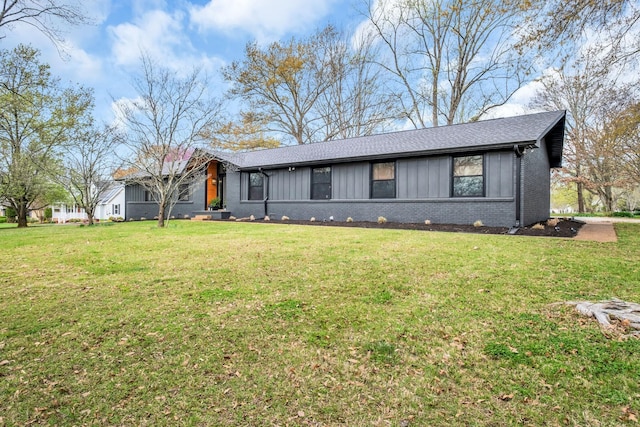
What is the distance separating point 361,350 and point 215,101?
36.5 ft

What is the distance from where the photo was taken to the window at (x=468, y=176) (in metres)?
10.1

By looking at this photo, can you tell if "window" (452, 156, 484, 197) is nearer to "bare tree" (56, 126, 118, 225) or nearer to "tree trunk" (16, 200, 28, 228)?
"bare tree" (56, 126, 118, 225)

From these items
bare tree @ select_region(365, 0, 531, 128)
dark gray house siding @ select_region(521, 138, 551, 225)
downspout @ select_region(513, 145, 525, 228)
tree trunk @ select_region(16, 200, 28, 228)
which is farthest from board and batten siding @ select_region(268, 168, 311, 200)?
tree trunk @ select_region(16, 200, 28, 228)

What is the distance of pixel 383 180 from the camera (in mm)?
12023

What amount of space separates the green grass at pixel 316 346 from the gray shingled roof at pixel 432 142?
19.0 ft

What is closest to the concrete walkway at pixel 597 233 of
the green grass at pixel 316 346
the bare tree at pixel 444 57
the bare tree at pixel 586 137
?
the green grass at pixel 316 346

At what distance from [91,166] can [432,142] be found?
45.7 ft

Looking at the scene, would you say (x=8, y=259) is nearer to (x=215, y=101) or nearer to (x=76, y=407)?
(x=76, y=407)

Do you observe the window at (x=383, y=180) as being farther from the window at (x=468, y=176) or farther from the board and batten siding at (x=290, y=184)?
the board and batten siding at (x=290, y=184)

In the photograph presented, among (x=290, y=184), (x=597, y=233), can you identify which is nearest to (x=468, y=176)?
(x=597, y=233)

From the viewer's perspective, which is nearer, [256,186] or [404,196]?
[404,196]

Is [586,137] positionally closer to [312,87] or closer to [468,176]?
[468,176]

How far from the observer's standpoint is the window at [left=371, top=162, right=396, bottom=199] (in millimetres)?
11836

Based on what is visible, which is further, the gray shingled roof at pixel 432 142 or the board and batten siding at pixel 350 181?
the board and batten siding at pixel 350 181
